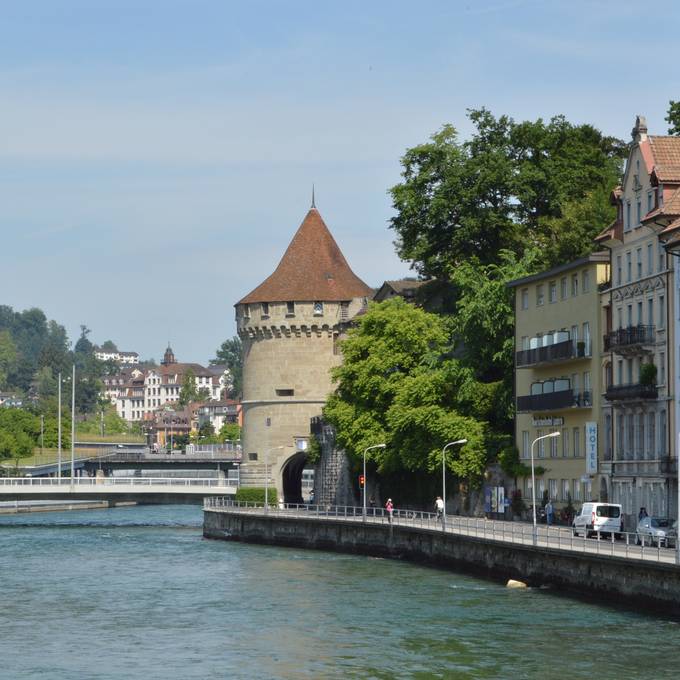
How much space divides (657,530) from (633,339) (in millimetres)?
11609

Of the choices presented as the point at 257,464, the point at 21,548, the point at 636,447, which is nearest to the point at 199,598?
the point at 636,447

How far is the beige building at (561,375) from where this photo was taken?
245ft

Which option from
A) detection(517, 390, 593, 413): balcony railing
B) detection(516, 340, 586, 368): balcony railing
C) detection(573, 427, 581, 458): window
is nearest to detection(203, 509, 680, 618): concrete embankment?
detection(573, 427, 581, 458): window

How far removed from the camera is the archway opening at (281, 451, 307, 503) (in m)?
116

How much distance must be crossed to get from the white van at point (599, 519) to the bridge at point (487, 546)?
1.50 feet

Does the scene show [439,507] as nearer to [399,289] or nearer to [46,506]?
[399,289]

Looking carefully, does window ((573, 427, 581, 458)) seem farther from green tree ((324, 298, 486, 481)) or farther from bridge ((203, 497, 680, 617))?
green tree ((324, 298, 486, 481))

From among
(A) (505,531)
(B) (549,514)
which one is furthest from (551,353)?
(A) (505,531)

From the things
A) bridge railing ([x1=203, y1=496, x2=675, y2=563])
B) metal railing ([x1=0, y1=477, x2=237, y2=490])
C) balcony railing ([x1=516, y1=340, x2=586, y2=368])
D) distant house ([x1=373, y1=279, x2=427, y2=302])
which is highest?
distant house ([x1=373, y1=279, x2=427, y2=302])

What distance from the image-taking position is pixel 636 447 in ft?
230

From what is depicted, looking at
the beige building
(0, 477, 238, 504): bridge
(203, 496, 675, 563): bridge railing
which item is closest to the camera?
(203, 496, 675, 563): bridge railing

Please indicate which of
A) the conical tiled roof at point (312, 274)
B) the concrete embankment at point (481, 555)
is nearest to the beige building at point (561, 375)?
the concrete embankment at point (481, 555)

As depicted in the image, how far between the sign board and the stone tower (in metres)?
41.3

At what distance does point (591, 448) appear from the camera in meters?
74.1
